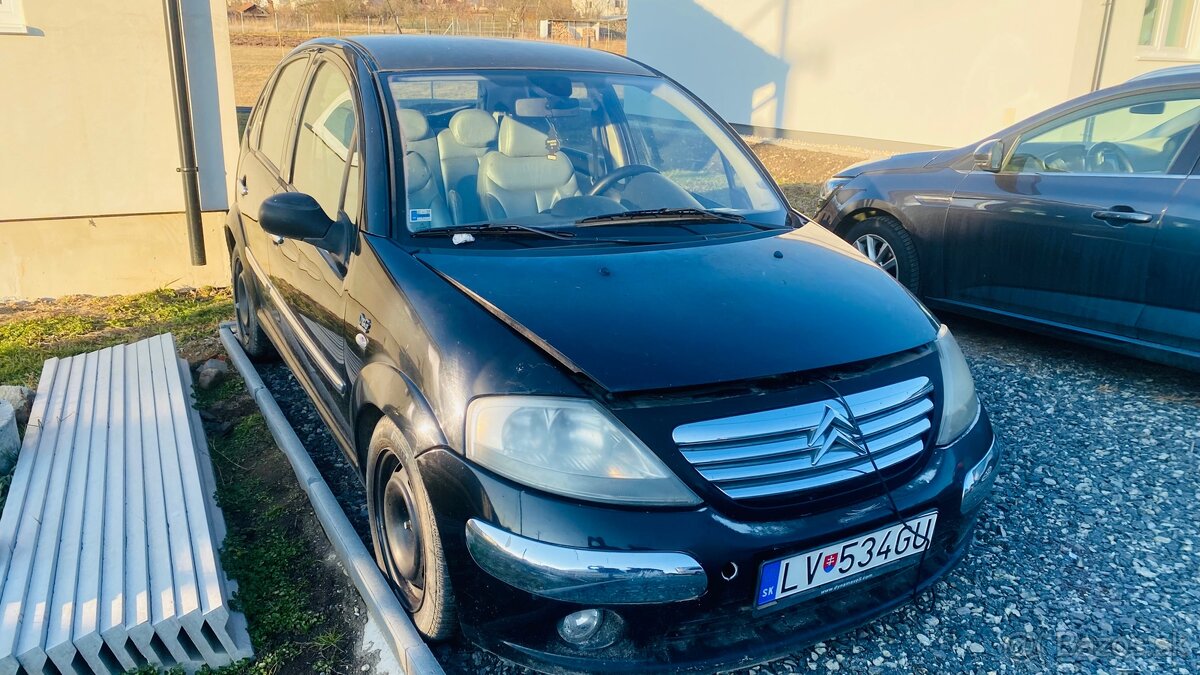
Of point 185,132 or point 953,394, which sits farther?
point 185,132

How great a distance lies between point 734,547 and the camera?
2.02m

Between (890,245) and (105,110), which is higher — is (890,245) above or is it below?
below

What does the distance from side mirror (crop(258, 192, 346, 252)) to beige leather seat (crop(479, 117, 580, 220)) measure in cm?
54

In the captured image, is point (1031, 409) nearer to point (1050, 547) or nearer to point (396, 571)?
point (1050, 547)

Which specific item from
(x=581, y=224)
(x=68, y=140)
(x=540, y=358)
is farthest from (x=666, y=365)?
(x=68, y=140)

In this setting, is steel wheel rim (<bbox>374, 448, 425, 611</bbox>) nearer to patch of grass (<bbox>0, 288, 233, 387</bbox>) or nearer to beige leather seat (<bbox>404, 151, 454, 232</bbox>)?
beige leather seat (<bbox>404, 151, 454, 232</bbox>)

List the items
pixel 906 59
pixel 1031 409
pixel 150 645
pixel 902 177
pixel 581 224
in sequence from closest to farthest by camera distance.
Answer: pixel 150 645 → pixel 581 224 → pixel 1031 409 → pixel 902 177 → pixel 906 59

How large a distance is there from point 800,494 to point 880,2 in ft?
40.7

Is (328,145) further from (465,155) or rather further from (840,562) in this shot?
(840,562)

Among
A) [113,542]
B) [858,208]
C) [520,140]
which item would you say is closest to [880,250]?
[858,208]

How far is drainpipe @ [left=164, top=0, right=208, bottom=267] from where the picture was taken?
6.29 m

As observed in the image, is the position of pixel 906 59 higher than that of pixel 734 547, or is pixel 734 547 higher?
pixel 906 59

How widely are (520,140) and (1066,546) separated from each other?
252 centimetres

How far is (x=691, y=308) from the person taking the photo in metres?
2.40
